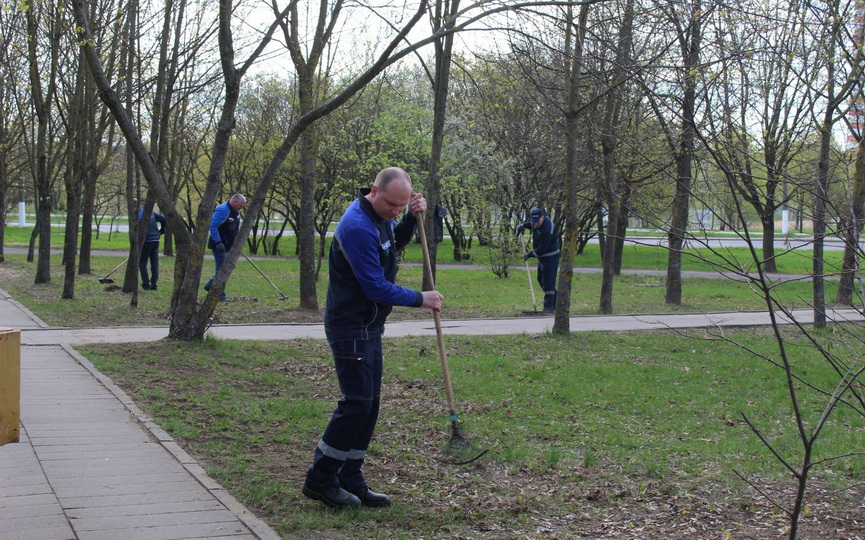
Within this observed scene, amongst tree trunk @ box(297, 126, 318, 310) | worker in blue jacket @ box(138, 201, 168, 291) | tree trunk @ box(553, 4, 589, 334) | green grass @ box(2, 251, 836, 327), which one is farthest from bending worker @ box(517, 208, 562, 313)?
worker in blue jacket @ box(138, 201, 168, 291)

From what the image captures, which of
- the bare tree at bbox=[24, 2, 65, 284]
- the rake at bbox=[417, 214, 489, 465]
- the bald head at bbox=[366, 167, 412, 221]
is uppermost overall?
the bare tree at bbox=[24, 2, 65, 284]

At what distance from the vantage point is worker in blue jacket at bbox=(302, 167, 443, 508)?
4750mm

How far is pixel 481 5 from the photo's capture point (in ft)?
28.1

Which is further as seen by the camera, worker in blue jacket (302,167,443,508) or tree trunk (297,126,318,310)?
tree trunk (297,126,318,310)

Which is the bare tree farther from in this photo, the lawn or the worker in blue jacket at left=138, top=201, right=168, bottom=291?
the lawn

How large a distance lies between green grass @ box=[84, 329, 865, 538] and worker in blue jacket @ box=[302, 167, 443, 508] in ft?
0.77

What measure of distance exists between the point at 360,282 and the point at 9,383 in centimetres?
186

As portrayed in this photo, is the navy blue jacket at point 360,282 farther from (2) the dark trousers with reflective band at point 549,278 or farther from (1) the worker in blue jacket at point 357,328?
(2) the dark trousers with reflective band at point 549,278

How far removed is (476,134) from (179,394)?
23.9m

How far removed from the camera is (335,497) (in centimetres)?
477

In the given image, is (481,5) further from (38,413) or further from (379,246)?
(38,413)

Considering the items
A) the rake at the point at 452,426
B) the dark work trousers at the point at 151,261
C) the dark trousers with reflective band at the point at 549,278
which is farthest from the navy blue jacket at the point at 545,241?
the rake at the point at 452,426

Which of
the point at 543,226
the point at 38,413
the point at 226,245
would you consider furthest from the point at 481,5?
the point at 226,245

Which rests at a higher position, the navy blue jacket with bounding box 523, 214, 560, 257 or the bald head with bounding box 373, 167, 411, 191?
the bald head with bounding box 373, 167, 411, 191
